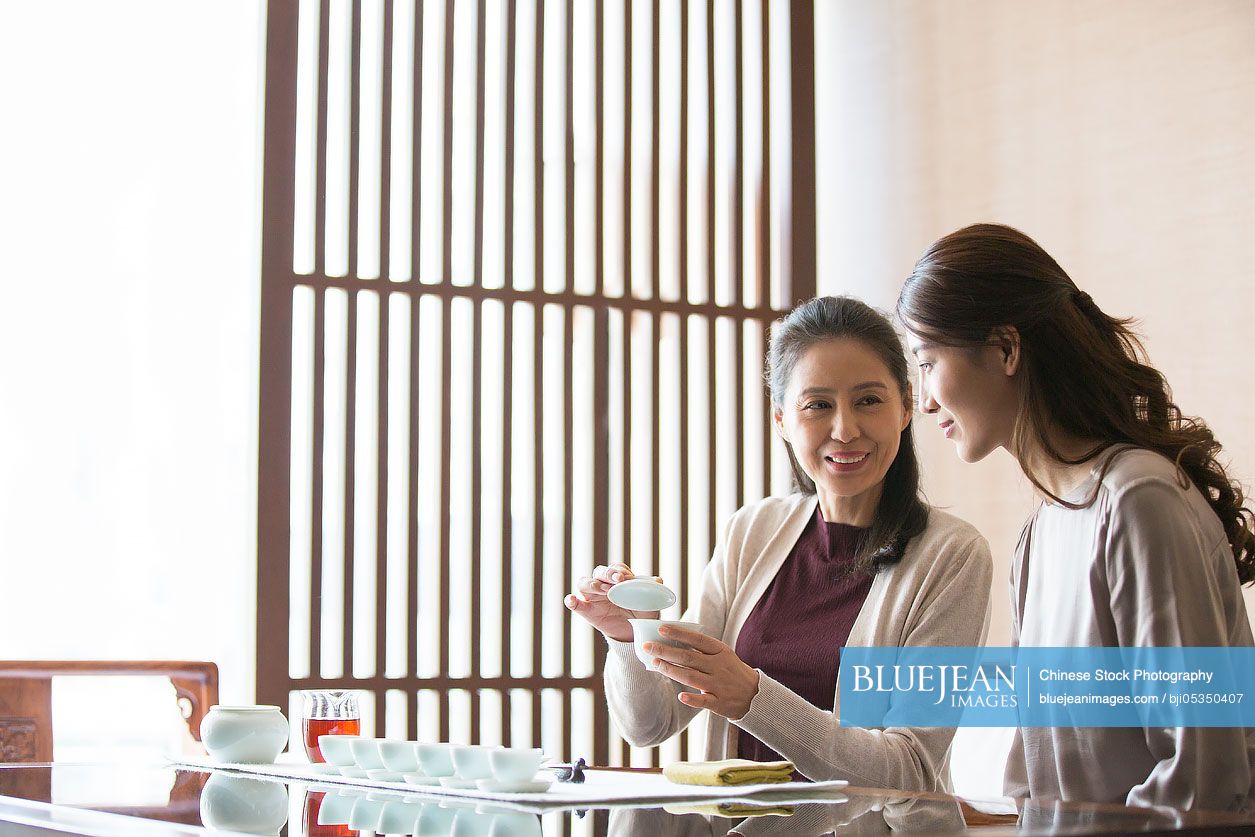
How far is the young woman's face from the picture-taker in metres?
1.93

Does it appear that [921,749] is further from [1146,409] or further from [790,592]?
[1146,409]

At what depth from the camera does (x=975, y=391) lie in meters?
1.95

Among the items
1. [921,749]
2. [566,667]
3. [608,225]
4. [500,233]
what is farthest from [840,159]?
[921,749]

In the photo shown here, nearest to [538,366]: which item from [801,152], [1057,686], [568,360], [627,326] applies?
[568,360]

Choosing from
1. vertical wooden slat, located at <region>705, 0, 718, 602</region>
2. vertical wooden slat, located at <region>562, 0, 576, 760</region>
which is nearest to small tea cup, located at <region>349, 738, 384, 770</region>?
vertical wooden slat, located at <region>562, 0, 576, 760</region>

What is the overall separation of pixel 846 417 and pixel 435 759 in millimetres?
1053

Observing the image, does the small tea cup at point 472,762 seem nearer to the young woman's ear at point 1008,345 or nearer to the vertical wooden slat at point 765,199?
the young woman's ear at point 1008,345

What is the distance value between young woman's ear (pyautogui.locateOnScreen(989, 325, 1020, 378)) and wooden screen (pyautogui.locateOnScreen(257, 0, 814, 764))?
1946 millimetres

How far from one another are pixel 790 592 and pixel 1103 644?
2.85 ft

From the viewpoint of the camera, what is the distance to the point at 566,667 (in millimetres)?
3729

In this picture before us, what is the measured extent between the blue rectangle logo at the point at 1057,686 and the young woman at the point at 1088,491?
2 centimetres

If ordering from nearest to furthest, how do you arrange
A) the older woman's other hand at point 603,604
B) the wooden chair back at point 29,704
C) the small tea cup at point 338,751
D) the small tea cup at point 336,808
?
1. the small tea cup at point 336,808
2. the small tea cup at point 338,751
3. the older woman's other hand at point 603,604
4. the wooden chair back at point 29,704

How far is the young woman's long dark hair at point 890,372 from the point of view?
2443 mm

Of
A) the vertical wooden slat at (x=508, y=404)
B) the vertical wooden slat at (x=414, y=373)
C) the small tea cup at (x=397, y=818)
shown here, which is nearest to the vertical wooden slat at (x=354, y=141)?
the vertical wooden slat at (x=414, y=373)
